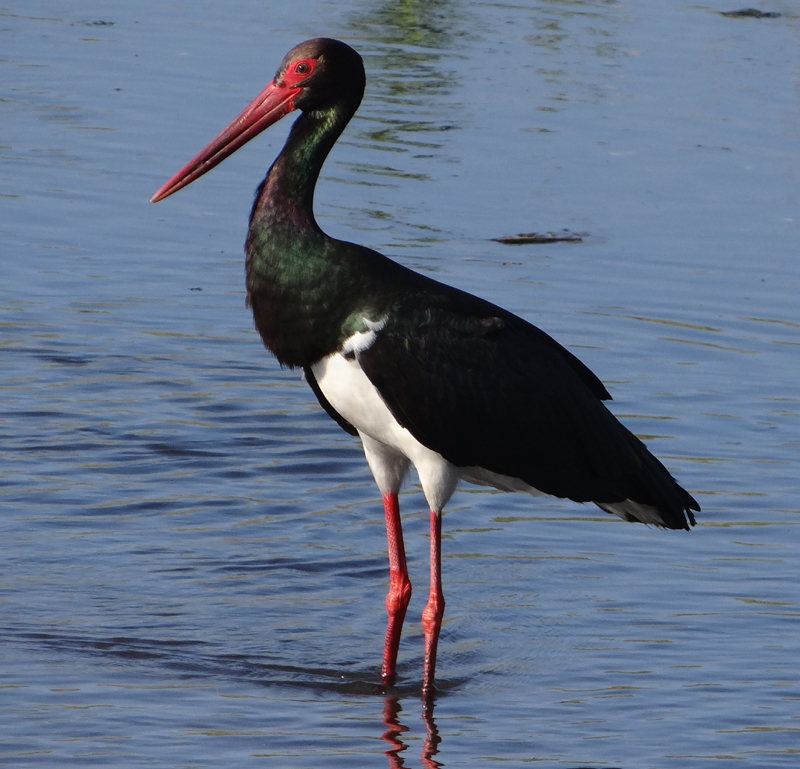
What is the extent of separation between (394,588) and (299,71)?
1782 millimetres

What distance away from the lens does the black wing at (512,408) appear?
5.33 meters

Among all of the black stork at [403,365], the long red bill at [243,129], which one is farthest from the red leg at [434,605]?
the long red bill at [243,129]

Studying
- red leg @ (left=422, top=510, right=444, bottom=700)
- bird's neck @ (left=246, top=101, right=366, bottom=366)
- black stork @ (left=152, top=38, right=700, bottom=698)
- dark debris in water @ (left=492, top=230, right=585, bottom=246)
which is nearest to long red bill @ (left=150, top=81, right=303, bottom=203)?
black stork @ (left=152, top=38, right=700, bottom=698)

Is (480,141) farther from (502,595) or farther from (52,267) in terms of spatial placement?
(502,595)

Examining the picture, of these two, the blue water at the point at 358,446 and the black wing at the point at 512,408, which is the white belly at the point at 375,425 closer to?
the black wing at the point at 512,408

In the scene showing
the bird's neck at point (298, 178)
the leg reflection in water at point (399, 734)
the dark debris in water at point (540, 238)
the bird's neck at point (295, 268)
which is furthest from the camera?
the dark debris in water at point (540, 238)

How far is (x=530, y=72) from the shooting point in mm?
14688

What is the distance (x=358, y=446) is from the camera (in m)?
7.68

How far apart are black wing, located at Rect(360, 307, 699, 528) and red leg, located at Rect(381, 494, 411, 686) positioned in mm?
397

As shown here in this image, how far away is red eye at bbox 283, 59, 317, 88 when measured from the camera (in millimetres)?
5629

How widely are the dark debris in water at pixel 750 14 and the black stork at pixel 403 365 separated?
1208cm

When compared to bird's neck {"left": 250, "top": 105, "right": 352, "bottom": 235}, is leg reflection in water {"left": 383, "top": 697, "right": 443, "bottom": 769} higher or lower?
lower

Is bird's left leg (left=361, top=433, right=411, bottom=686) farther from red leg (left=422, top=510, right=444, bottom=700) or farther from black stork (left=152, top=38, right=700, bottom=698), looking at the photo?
red leg (left=422, top=510, right=444, bottom=700)

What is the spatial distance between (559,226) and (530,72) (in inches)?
175
